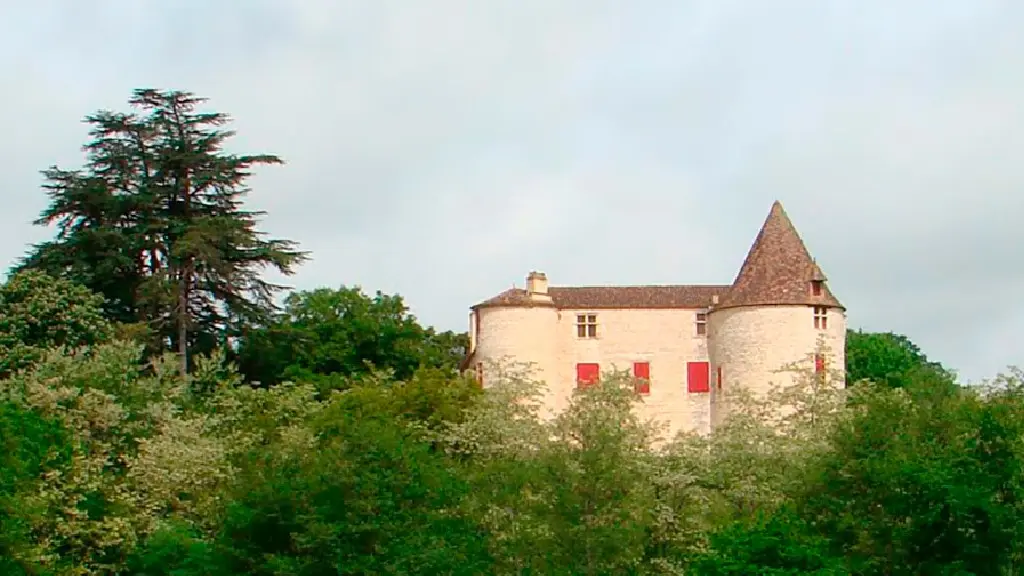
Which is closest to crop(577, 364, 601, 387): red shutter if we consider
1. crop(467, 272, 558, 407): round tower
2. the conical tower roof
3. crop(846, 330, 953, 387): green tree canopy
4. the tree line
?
crop(467, 272, 558, 407): round tower

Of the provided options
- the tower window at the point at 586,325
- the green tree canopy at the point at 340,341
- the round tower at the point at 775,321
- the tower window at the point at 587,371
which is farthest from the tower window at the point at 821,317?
the green tree canopy at the point at 340,341

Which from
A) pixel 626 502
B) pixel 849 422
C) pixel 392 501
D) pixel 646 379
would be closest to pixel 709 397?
pixel 646 379

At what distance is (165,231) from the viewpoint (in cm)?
5919

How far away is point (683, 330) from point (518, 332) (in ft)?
22.1

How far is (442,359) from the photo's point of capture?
66938mm

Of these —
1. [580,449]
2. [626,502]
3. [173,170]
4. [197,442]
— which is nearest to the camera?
[626,502]

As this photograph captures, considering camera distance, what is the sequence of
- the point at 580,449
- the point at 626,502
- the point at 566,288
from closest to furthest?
the point at 626,502 < the point at 580,449 < the point at 566,288

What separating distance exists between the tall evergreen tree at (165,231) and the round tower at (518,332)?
781 centimetres

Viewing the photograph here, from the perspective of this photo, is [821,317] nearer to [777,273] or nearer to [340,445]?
[777,273]

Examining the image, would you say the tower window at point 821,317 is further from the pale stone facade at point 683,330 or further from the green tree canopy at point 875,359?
the green tree canopy at point 875,359

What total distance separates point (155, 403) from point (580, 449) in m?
14.6

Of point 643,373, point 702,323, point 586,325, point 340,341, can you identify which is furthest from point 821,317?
point 340,341

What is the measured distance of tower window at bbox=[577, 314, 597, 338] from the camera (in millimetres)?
63500

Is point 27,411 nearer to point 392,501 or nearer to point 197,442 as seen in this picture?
point 197,442
